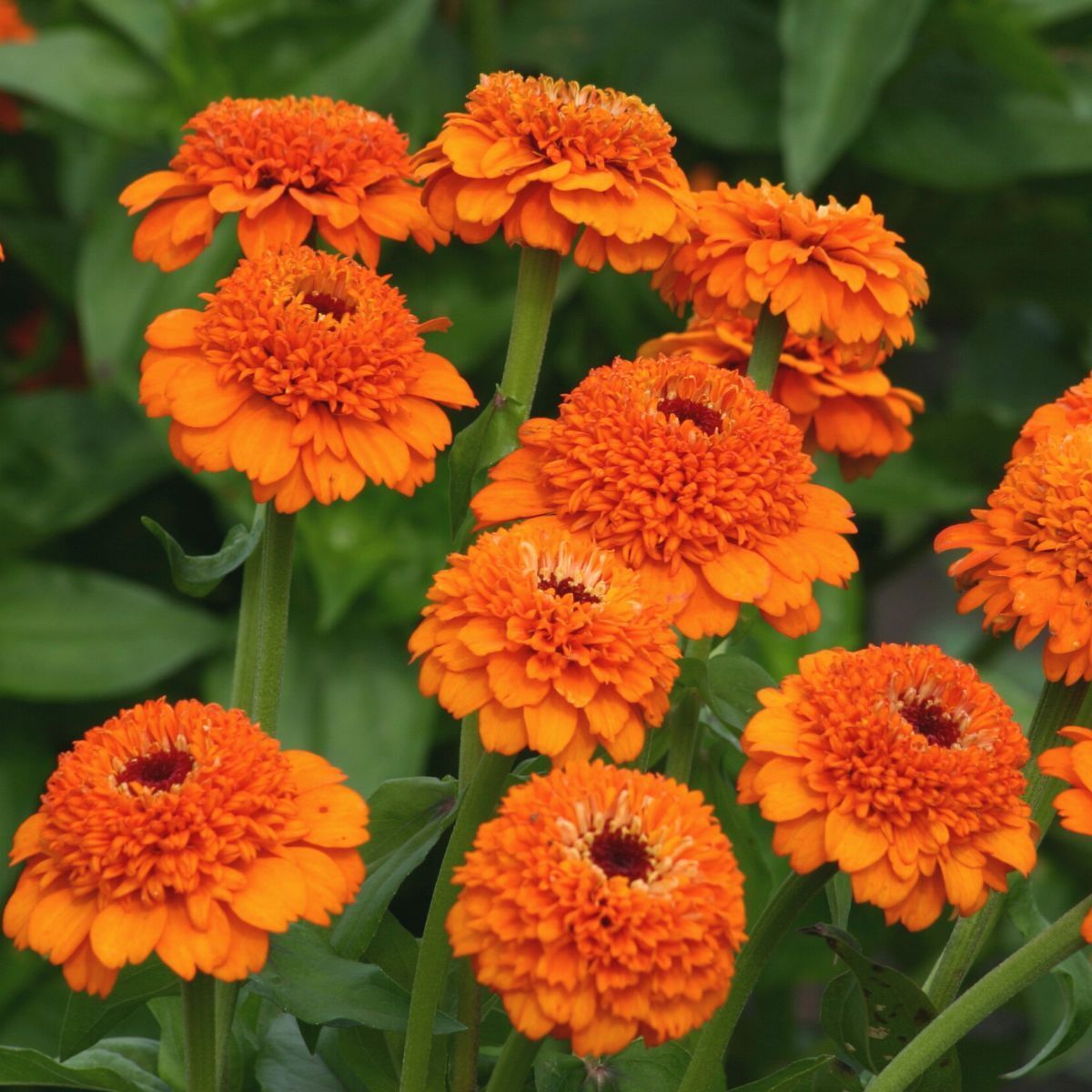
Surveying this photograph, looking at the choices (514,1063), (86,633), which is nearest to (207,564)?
(514,1063)

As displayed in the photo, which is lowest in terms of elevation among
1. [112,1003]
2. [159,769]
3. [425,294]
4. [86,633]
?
[86,633]

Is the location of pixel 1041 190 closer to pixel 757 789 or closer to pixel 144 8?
pixel 144 8

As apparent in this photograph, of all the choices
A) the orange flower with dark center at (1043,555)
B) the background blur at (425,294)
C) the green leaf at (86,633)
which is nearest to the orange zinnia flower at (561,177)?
the orange flower with dark center at (1043,555)

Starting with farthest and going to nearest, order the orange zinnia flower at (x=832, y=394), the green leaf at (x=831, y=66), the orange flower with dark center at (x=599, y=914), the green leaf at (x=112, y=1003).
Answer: the green leaf at (x=831, y=66), the orange zinnia flower at (x=832, y=394), the green leaf at (x=112, y=1003), the orange flower with dark center at (x=599, y=914)

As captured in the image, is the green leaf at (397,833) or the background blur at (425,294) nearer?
the green leaf at (397,833)

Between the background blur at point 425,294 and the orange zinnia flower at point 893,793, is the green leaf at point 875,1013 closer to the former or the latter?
the orange zinnia flower at point 893,793

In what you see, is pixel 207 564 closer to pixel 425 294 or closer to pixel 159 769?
pixel 159 769

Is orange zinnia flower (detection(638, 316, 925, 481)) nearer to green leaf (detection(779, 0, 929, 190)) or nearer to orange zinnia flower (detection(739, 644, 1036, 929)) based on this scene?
orange zinnia flower (detection(739, 644, 1036, 929))
